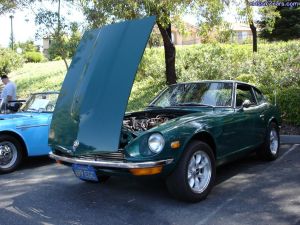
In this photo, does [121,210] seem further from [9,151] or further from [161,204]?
[9,151]

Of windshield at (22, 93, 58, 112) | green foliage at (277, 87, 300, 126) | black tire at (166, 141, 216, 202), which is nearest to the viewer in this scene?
black tire at (166, 141, 216, 202)

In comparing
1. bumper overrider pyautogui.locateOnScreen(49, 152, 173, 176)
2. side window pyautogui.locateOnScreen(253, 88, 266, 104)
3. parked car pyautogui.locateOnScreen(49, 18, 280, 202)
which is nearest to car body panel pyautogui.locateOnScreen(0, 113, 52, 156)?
parked car pyautogui.locateOnScreen(49, 18, 280, 202)

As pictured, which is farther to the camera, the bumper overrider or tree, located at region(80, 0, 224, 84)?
tree, located at region(80, 0, 224, 84)

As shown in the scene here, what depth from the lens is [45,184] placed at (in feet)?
20.1

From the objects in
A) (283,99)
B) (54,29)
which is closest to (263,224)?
(283,99)

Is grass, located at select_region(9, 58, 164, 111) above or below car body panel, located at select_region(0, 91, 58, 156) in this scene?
above

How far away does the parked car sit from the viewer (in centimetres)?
461

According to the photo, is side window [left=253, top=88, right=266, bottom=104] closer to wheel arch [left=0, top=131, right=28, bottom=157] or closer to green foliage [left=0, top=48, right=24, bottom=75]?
wheel arch [left=0, top=131, right=28, bottom=157]

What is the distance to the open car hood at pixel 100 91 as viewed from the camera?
479 centimetres

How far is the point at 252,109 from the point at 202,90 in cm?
83

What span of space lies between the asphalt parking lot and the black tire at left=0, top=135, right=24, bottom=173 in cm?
26

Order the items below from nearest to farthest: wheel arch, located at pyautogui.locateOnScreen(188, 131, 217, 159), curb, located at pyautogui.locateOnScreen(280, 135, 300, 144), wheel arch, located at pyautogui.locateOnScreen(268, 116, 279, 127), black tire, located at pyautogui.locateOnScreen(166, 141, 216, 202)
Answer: black tire, located at pyautogui.locateOnScreen(166, 141, 216, 202) → wheel arch, located at pyautogui.locateOnScreen(188, 131, 217, 159) → wheel arch, located at pyautogui.locateOnScreen(268, 116, 279, 127) → curb, located at pyautogui.locateOnScreen(280, 135, 300, 144)

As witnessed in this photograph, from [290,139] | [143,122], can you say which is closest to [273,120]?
[290,139]

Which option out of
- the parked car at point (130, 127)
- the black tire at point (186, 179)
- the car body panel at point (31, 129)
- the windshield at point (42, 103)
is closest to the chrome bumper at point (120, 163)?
the parked car at point (130, 127)
